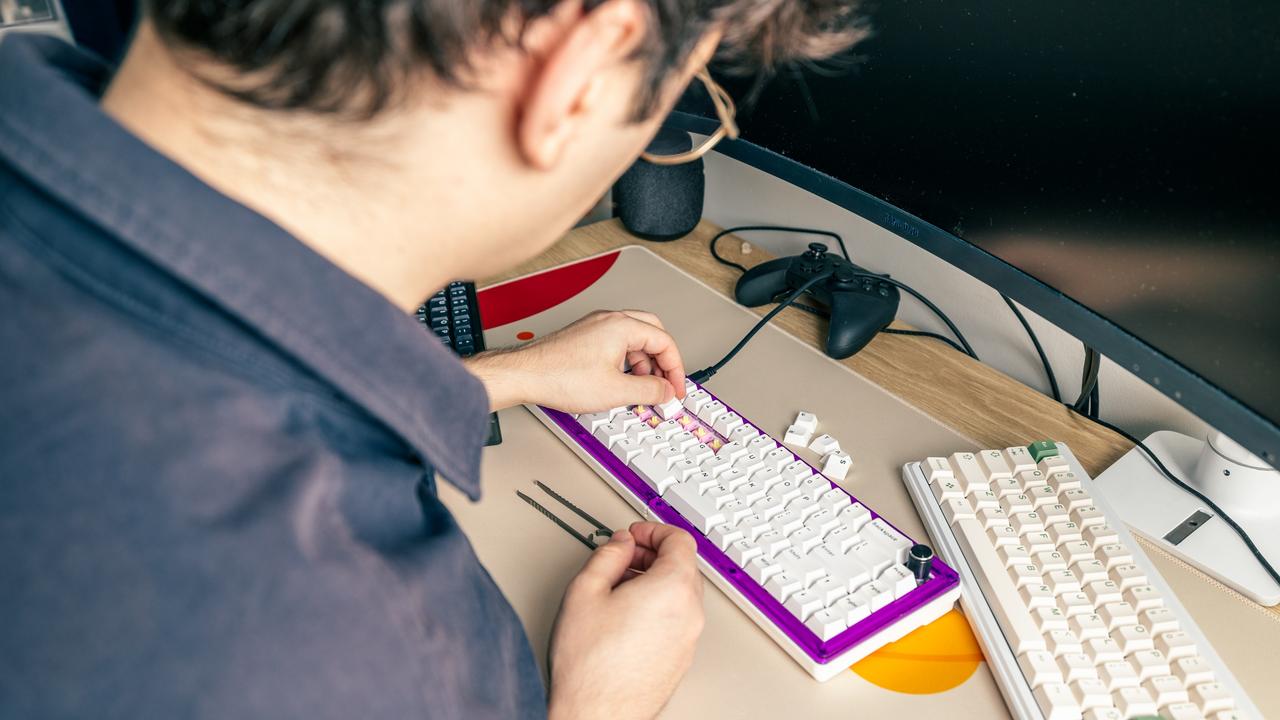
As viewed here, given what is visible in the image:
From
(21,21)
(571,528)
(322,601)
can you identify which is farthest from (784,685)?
(21,21)

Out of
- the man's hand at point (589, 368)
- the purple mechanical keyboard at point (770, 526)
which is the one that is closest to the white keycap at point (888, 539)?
the purple mechanical keyboard at point (770, 526)

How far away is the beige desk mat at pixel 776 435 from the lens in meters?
0.54

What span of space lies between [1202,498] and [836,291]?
0.36 metres

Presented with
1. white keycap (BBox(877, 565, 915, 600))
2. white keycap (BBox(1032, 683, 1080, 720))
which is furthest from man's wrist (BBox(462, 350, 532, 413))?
white keycap (BBox(1032, 683, 1080, 720))

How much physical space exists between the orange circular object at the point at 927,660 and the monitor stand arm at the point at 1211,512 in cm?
18

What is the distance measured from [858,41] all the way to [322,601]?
0.60 metres

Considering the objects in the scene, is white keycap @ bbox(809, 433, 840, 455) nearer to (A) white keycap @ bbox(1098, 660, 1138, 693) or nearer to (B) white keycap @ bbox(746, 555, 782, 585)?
(B) white keycap @ bbox(746, 555, 782, 585)

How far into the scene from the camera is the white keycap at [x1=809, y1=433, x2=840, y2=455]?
0.72 m

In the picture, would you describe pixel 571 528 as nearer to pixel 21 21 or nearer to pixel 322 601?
pixel 322 601

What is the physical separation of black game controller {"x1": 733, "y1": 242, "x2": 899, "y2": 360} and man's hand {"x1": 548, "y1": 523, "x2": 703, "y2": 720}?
0.35 metres

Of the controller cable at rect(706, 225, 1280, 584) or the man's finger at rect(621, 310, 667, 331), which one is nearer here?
the controller cable at rect(706, 225, 1280, 584)

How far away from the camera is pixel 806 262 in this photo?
94 cm

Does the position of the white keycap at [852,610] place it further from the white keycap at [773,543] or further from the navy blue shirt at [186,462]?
the navy blue shirt at [186,462]

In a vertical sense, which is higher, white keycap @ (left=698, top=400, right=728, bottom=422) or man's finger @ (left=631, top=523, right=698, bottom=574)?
white keycap @ (left=698, top=400, right=728, bottom=422)
